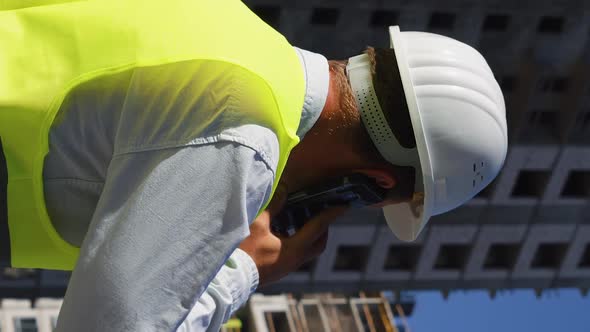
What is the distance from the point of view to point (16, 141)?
12.4 feet

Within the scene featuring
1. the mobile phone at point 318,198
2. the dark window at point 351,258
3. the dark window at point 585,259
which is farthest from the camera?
the dark window at point 585,259

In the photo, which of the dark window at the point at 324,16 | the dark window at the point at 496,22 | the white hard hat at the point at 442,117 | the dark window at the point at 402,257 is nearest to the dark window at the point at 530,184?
the dark window at the point at 402,257

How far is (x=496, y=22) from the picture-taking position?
2078cm

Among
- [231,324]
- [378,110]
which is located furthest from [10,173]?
[231,324]

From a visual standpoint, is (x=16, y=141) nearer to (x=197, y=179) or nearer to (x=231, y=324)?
(x=197, y=179)

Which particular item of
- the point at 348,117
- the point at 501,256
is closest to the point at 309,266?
the point at 501,256

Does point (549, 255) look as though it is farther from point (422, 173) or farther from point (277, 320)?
point (422, 173)

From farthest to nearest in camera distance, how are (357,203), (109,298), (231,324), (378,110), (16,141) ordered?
(231,324), (357,203), (378,110), (16,141), (109,298)

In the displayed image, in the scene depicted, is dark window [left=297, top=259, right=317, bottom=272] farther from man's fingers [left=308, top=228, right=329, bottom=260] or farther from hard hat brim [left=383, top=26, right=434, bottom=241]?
man's fingers [left=308, top=228, right=329, bottom=260]

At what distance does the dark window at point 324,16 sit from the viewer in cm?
1945

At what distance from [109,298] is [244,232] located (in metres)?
0.43

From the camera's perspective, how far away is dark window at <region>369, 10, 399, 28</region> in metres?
19.9

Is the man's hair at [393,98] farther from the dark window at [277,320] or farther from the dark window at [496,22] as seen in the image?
the dark window at [277,320]

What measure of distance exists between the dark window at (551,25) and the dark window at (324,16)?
3684 mm
